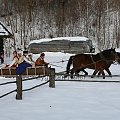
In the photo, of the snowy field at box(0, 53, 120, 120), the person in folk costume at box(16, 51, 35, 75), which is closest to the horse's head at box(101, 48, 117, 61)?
the person in folk costume at box(16, 51, 35, 75)

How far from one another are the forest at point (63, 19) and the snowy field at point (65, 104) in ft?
102

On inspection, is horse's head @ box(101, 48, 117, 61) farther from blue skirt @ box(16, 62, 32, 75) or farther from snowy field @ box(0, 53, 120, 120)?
snowy field @ box(0, 53, 120, 120)

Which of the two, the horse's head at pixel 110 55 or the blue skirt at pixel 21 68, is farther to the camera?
the horse's head at pixel 110 55

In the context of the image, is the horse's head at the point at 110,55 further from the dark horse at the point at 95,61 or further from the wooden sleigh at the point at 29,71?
the wooden sleigh at the point at 29,71

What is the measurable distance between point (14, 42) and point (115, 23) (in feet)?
41.0

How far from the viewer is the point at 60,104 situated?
927cm

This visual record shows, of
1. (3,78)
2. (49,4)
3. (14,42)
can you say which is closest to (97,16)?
(49,4)

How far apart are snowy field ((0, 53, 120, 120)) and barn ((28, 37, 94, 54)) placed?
79.9 feet

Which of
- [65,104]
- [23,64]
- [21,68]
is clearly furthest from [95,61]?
[65,104]

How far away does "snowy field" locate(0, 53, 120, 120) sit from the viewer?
8002 millimetres

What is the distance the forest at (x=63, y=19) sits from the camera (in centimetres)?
4366

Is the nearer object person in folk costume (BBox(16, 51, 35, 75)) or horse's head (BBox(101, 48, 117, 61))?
person in folk costume (BBox(16, 51, 35, 75))

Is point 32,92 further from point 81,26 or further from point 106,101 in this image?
point 81,26

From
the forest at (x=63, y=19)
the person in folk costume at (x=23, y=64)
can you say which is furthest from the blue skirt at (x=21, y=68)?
the forest at (x=63, y=19)
